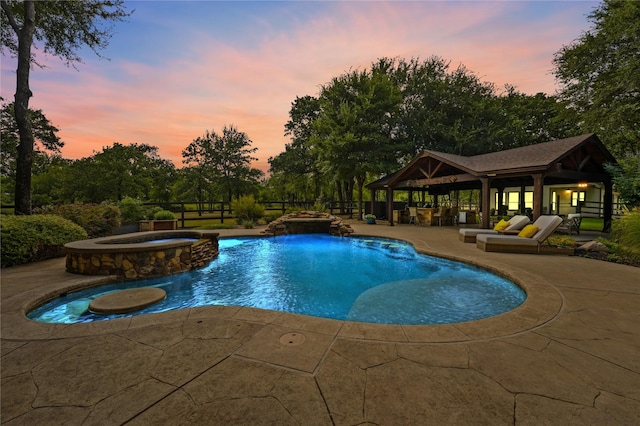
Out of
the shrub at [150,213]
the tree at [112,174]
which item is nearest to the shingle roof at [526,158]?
the shrub at [150,213]

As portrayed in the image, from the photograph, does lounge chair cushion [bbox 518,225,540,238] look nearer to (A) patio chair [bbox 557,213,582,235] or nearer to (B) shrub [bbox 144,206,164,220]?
(A) patio chair [bbox 557,213,582,235]

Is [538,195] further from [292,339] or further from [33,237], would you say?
[33,237]

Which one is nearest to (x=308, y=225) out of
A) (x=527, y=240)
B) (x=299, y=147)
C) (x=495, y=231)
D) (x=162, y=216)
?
(x=162, y=216)

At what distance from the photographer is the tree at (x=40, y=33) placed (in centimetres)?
788

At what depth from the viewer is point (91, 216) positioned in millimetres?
8320

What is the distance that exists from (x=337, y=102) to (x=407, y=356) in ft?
58.3

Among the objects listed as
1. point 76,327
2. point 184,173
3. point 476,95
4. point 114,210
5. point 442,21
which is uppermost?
point 476,95

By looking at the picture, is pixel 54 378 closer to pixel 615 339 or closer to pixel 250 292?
pixel 250 292

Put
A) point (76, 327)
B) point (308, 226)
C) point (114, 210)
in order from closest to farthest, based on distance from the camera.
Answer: point (76, 327)
point (114, 210)
point (308, 226)

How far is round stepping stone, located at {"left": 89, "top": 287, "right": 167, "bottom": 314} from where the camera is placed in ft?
11.4

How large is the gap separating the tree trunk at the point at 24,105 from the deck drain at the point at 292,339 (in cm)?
996

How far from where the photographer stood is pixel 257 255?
7664mm

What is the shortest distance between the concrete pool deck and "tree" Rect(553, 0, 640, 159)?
44.8ft

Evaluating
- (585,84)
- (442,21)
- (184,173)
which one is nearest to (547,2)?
(442,21)
